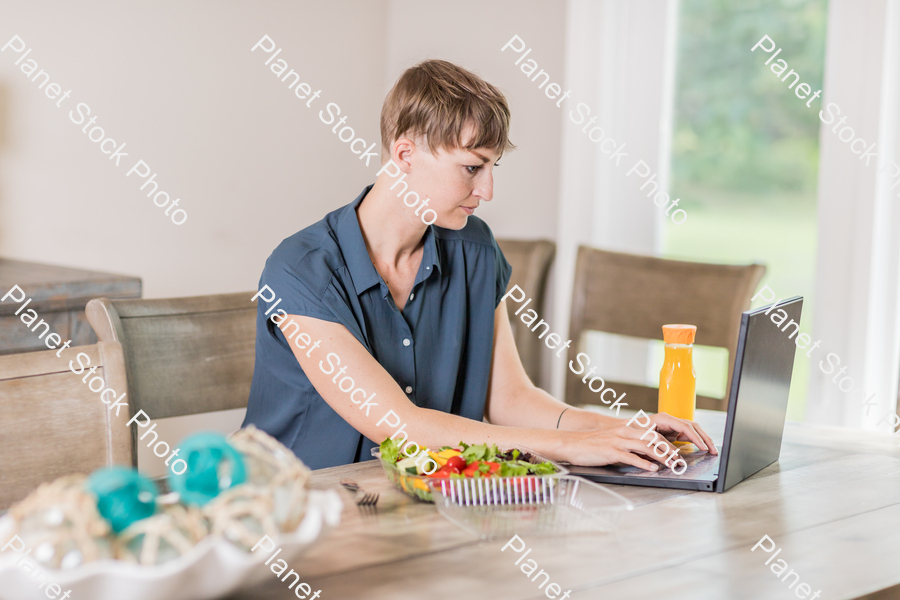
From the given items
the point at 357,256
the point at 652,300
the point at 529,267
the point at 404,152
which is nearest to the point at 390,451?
the point at 357,256

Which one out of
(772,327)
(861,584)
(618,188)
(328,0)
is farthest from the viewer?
(328,0)

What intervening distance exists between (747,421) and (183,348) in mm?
935

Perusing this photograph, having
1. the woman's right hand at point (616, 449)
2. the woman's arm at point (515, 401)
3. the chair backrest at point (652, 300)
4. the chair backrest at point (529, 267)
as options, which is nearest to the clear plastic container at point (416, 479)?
the woman's right hand at point (616, 449)

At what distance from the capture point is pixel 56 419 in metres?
1.15

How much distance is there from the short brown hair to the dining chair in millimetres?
460

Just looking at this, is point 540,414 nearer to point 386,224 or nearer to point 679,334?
point 679,334

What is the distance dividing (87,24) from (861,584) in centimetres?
244

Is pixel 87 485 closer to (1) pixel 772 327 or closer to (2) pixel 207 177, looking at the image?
(1) pixel 772 327

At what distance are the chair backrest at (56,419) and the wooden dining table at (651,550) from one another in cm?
31

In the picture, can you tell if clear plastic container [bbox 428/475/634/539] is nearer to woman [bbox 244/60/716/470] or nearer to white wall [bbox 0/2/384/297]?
woman [bbox 244/60/716/470]

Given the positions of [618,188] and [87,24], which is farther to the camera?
[618,188]

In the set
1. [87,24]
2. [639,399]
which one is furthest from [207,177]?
[639,399]

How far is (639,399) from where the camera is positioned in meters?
2.13

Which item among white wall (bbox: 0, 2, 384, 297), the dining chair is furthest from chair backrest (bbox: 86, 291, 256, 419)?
white wall (bbox: 0, 2, 384, 297)
